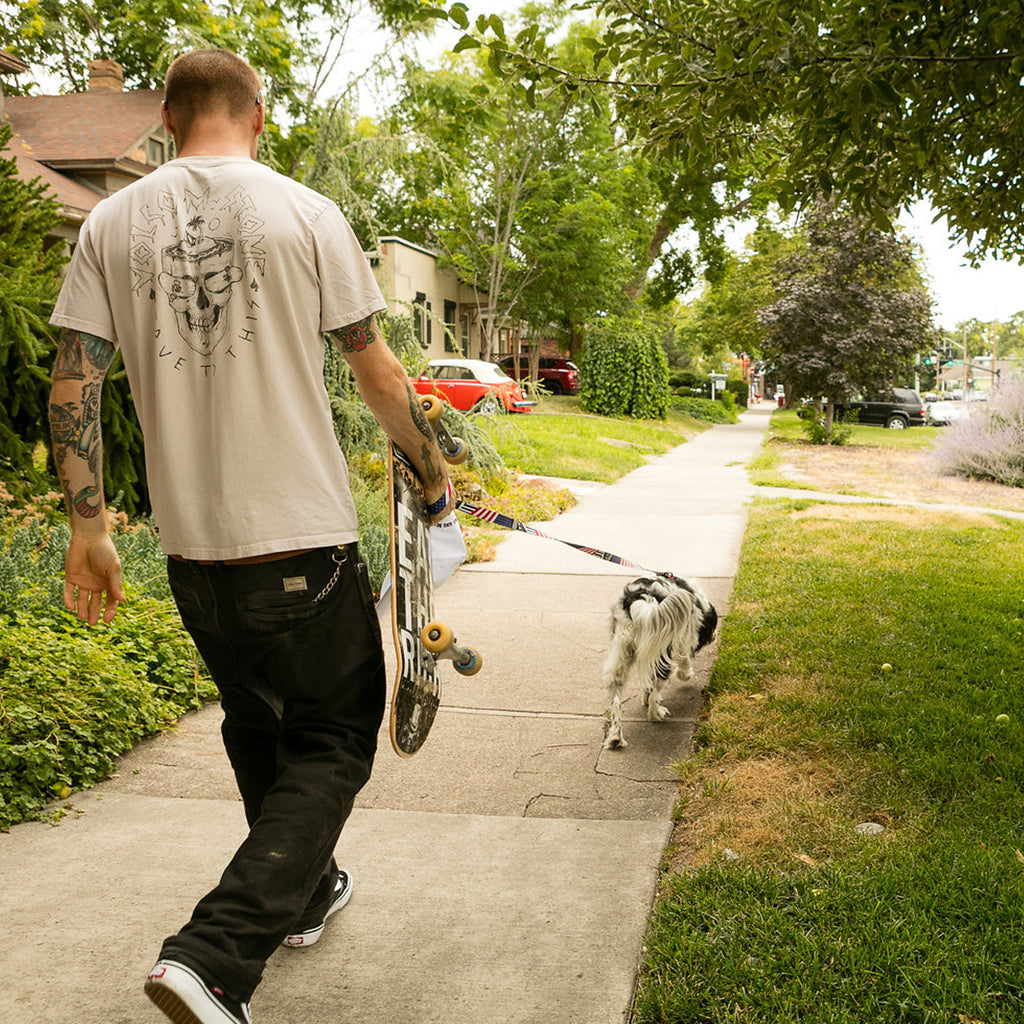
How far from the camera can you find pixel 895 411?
3419 cm

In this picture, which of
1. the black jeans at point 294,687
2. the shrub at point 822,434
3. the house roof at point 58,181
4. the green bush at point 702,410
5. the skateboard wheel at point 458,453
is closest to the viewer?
the black jeans at point 294,687

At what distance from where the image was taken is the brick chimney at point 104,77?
76.0 ft

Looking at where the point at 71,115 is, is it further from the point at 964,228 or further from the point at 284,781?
the point at 284,781

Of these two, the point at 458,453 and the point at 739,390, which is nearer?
the point at 458,453

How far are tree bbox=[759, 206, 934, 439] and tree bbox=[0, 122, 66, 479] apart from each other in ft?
61.7

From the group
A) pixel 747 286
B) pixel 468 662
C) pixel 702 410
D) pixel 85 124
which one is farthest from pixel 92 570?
pixel 747 286

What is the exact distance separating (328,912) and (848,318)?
71.1 feet

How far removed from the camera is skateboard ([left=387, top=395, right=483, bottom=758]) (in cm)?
235

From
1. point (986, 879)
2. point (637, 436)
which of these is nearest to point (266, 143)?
point (986, 879)

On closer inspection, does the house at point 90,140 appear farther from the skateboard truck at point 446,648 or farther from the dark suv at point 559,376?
the skateboard truck at point 446,648

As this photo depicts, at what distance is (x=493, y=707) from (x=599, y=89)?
336cm

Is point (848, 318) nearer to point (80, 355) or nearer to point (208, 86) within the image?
point (208, 86)

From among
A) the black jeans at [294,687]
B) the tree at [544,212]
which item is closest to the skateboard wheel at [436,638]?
the black jeans at [294,687]

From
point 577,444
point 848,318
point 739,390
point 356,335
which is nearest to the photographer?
point 356,335
